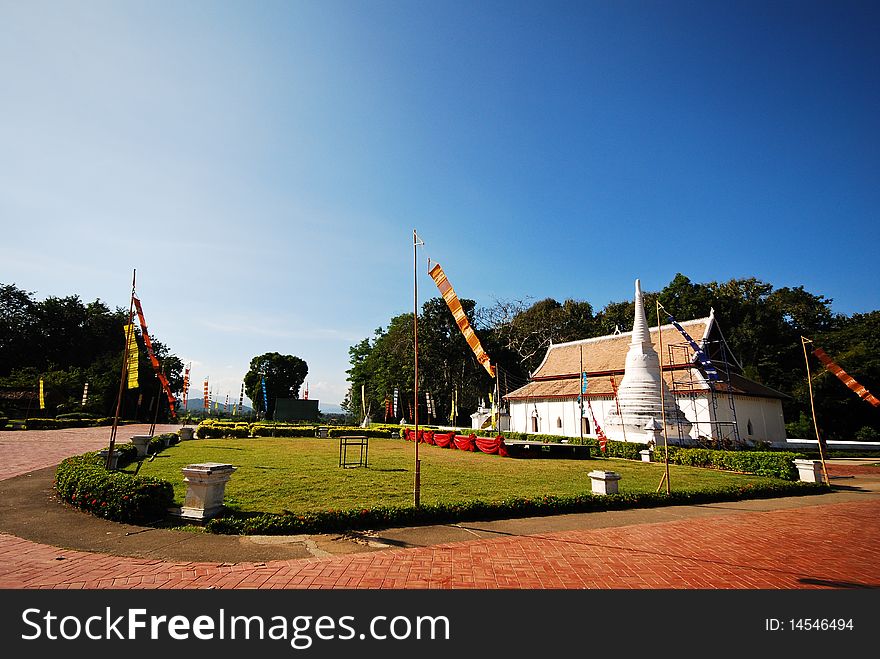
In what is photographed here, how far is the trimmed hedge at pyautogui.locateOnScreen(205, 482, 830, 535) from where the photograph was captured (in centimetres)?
724

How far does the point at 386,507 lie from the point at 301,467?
853 cm

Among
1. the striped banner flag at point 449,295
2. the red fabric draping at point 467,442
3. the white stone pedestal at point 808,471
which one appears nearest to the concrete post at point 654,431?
the red fabric draping at point 467,442

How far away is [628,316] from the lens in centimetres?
5259

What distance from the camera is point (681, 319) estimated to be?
153 feet

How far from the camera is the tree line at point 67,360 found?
41969 millimetres

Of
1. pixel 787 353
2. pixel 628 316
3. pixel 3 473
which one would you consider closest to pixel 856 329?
pixel 787 353

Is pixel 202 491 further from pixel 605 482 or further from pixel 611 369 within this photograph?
pixel 611 369

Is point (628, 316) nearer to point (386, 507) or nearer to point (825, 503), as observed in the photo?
point (825, 503)

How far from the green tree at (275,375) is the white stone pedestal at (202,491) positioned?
59.8m

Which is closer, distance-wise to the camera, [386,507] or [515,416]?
[386,507]

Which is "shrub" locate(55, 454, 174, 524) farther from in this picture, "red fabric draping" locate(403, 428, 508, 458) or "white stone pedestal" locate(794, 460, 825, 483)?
"white stone pedestal" locate(794, 460, 825, 483)

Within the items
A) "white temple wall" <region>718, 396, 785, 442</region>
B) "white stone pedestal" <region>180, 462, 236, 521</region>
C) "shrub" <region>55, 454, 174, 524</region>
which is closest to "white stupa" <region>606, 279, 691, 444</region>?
"white temple wall" <region>718, 396, 785, 442</region>
